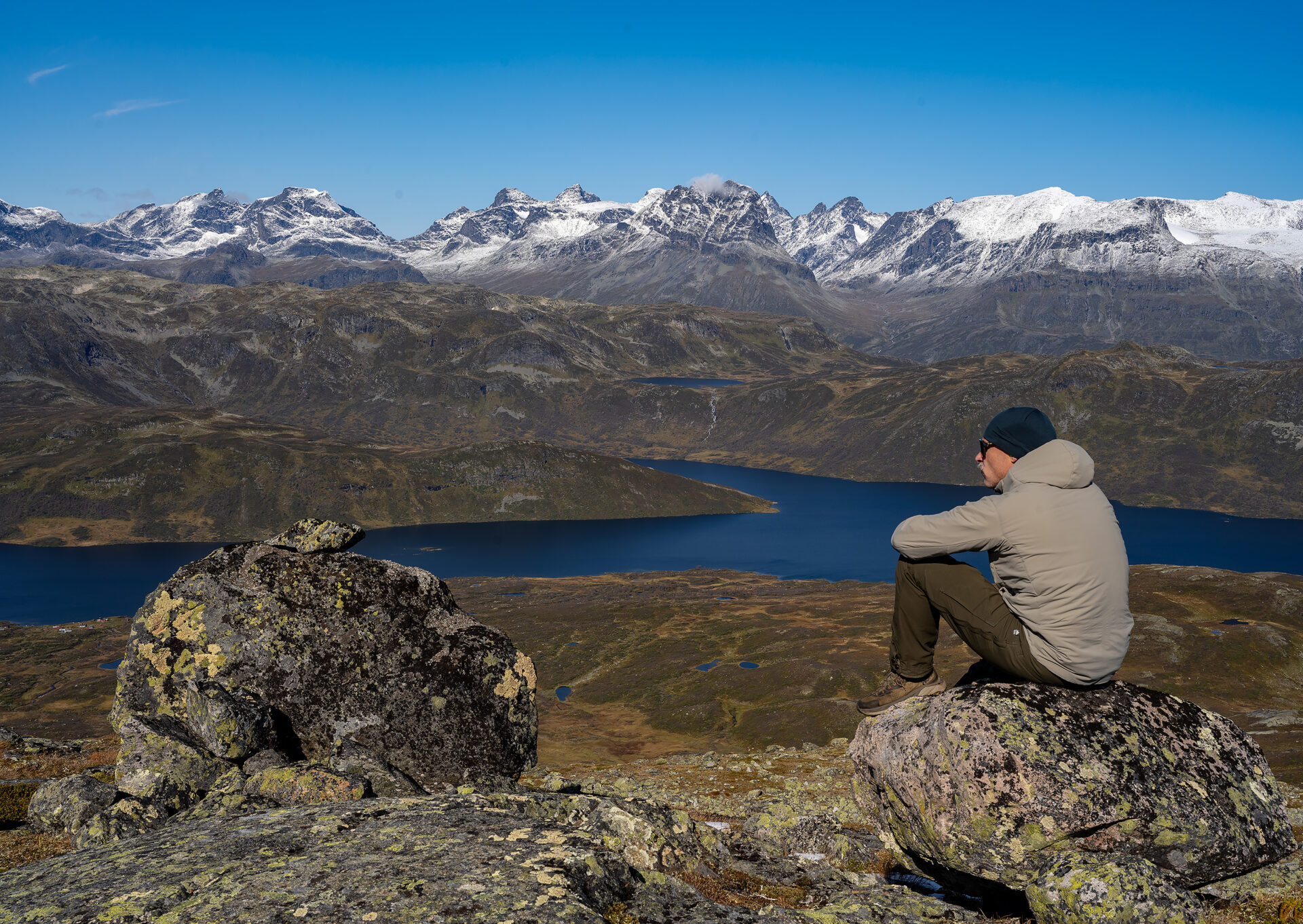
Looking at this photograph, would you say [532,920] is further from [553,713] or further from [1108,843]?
[553,713]

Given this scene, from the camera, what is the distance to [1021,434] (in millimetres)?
11547

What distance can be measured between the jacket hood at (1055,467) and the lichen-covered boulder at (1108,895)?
510 cm

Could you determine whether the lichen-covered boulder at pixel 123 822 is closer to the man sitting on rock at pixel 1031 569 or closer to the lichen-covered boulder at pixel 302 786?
the lichen-covered boulder at pixel 302 786

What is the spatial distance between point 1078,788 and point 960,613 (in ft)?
9.42

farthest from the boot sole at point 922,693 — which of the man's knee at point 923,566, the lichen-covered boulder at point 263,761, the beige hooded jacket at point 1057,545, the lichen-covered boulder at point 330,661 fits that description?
the lichen-covered boulder at point 263,761

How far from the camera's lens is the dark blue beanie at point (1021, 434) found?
11.4 m

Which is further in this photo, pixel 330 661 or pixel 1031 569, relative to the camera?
pixel 330 661

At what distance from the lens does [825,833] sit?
1611cm

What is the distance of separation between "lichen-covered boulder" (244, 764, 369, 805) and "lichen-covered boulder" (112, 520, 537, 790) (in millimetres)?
3798

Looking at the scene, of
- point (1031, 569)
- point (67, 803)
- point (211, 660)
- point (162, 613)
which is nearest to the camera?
point (1031, 569)

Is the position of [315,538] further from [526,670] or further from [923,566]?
[923,566]

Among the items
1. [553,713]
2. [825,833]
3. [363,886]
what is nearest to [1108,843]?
[825,833]

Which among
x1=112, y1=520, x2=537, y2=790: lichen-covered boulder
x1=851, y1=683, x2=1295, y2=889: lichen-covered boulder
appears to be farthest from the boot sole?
x1=112, y1=520, x2=537, y2=790: lichen-covered boulder

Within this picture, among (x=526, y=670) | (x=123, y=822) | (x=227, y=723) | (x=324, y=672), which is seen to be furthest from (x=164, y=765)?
(x=526, y=670)
